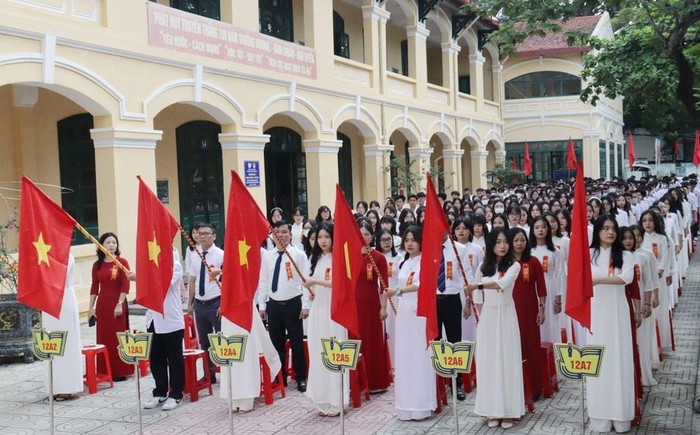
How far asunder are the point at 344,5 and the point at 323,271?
1514 centimetres

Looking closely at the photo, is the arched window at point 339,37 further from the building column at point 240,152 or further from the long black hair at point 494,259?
the long black hair at point 494,259

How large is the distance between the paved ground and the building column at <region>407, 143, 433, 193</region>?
14.1m

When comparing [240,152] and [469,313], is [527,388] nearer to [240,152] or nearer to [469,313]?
[469,313]

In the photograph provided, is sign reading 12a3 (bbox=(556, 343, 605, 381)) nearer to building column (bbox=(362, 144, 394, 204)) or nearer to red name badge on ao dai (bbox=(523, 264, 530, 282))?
red name badge on ao dai (bbox=(523, 264, 530, 282))

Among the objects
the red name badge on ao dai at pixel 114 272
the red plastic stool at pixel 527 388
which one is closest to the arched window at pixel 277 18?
the red name badge on ao dai at pixel 114 272

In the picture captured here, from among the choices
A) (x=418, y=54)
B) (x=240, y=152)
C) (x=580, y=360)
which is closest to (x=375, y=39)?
(x=418, y=54)

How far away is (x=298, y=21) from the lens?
1942cm

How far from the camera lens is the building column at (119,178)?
12.5 meters

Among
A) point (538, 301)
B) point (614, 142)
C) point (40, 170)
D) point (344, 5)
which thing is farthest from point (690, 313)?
point (614, 142)

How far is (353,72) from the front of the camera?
19.4 metres

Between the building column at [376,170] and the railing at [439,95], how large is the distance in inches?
158

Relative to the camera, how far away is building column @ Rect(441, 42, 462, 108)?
25016 mm

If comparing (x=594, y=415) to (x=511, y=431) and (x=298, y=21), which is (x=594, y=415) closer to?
(x=511, y=431)

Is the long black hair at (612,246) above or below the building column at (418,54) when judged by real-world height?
below
